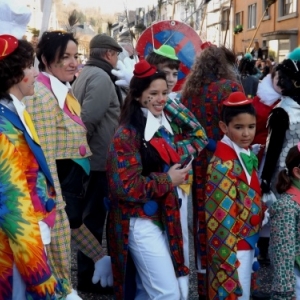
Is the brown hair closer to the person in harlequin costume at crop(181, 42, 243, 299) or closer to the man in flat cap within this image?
the person in harlequin costume at crop(181, 42, 243, 299)

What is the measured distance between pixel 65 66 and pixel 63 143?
0.53m

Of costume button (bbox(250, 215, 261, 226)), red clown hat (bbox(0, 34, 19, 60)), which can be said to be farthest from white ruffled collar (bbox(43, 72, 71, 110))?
costume button (bbox(250, 215, 261, 226))

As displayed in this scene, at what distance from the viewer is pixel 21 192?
6.81ft

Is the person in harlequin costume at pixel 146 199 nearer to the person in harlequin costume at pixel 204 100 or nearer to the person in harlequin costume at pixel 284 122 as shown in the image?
the person in harlequin costume at pixel 204 100

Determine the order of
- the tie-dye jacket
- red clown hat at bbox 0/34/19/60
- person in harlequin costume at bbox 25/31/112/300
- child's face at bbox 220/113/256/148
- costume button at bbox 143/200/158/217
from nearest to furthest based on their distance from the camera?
the tie-dye jacket < red clown hat at bbox 0/34/19/60 < person in harlequin costume at bbox 25/31/112/300 < costume button at bbox 143/200/158/217 < child's face at bbox 220/113/256/148

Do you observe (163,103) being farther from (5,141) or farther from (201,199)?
(5,141)

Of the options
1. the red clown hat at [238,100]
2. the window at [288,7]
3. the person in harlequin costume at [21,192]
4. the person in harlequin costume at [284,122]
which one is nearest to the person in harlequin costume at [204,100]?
the person in harlequin costume at [284,122]

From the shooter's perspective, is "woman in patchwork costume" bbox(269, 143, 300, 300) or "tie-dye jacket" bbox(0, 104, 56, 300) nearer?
"tie-dye jacket" bbox(0, 104, 56, 300)

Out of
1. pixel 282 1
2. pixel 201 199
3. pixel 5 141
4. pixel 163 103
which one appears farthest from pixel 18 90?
pixel 282 1

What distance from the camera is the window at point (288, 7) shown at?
25.0 meters

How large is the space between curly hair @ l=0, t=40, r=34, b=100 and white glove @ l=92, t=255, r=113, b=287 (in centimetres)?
137

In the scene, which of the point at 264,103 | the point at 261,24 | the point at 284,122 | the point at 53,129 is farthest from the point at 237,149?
the point at 261,24

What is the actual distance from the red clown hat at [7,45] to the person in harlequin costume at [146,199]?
0.94 m

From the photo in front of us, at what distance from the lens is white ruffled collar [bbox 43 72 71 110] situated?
3.17 meters
